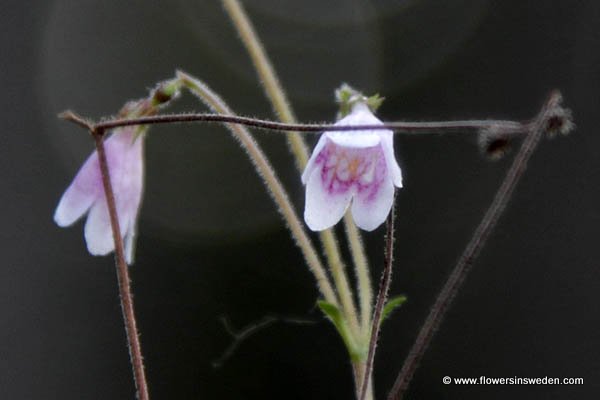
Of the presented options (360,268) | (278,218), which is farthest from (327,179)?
(278,218)

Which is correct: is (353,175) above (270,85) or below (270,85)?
below

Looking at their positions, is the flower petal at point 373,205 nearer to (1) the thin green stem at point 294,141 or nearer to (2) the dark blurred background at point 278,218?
(1) the thin green stem at point 294,141

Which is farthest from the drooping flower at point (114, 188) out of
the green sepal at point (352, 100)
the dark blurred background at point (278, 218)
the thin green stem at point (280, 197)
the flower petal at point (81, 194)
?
the dark blurred background at point (278, 218)

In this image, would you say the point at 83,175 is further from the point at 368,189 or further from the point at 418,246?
the point at 418,246

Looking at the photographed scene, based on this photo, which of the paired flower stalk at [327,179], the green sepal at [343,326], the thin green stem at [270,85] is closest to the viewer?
the paired flower stalk at [327,179]

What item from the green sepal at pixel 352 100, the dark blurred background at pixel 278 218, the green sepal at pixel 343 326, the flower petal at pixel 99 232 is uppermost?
the dark blurred background at pixel 278 218

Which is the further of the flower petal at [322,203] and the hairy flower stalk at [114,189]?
the hairy flower stalk at [114,189]

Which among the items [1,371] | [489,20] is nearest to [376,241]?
[1,371]

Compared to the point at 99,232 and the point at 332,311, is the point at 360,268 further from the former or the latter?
the point at 99,232
